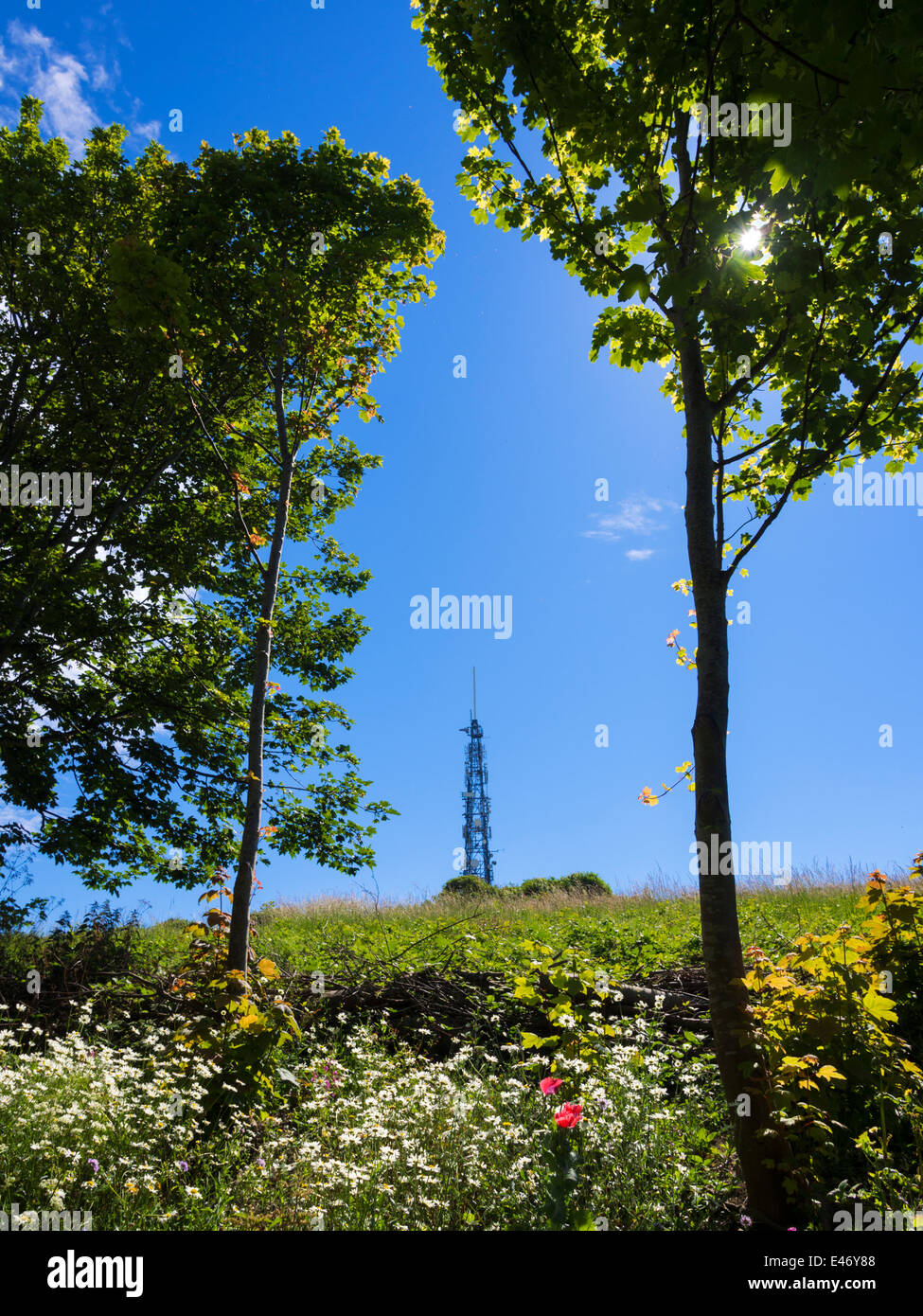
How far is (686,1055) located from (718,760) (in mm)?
3626

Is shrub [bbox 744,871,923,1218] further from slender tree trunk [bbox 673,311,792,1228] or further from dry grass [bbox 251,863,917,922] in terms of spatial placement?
dry grass [bbox 251,863,917,922]

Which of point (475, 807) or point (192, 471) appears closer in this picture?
point (192, 471)

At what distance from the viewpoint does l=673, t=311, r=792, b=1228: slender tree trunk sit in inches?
148

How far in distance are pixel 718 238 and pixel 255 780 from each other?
20.4 feet

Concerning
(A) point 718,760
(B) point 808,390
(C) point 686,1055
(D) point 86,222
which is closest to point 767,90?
(B) point 808,390

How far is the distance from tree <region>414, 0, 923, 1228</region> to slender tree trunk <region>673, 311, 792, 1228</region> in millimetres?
12

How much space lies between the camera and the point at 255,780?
7348mm

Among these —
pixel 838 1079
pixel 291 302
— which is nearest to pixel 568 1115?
pixel 838 1079

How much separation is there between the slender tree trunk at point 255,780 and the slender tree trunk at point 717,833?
4478 mm

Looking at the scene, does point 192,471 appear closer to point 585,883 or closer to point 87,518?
point 87,518

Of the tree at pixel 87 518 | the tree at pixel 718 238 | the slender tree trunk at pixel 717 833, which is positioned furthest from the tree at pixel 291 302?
the slender tree trunk at pixel 717 833

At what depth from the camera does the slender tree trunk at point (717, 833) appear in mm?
3764
